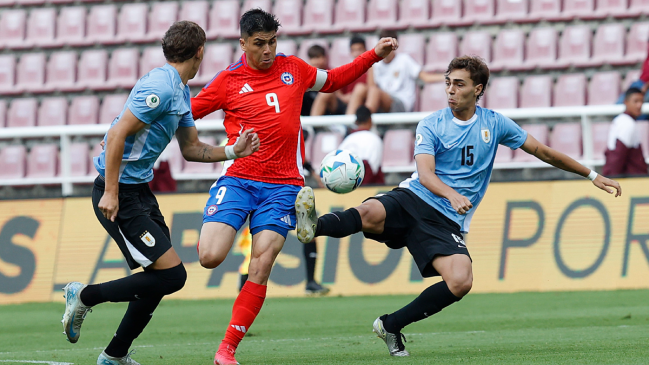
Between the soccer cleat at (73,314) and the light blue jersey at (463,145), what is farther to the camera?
the light blue jersey at (463,145)

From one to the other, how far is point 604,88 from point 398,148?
329 cm

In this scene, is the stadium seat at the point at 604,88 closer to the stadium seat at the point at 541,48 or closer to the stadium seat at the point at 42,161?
the stadium seat at the point at 541,48

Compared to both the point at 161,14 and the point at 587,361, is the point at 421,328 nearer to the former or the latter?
the point at 587,361

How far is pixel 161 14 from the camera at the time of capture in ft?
50.5

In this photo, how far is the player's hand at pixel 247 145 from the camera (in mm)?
5410

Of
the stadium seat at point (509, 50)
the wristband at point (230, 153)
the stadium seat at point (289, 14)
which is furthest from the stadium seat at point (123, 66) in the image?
the wristband at point (230, 153)

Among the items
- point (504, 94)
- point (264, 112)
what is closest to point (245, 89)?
point (264, 112)

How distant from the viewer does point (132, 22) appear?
15414 mm

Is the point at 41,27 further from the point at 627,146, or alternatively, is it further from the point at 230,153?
the point at 230,153

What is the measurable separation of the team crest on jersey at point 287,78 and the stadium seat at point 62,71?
31.3ft

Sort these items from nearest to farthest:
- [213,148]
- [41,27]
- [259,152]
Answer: [213,148] → [259,152] → [41,27]

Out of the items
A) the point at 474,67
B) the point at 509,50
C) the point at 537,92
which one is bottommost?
the point at 474,67

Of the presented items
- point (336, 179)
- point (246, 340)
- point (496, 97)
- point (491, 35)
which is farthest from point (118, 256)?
point (491, 35)

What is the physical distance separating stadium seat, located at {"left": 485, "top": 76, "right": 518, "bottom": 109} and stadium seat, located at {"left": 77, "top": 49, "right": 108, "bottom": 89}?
21.3 ft
